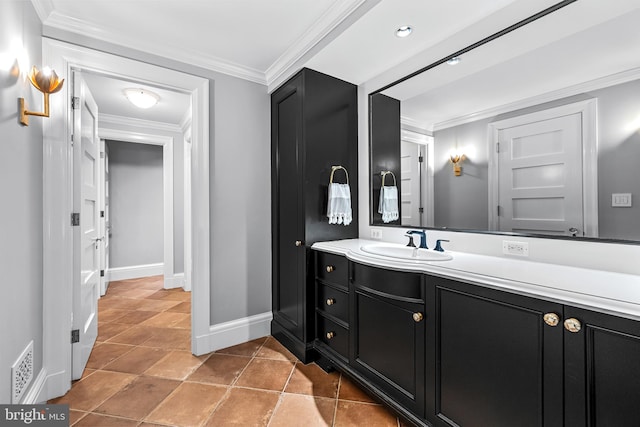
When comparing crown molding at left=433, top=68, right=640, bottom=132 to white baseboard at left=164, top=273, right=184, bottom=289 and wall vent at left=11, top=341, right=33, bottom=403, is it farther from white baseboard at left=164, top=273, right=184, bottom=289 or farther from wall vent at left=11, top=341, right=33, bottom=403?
white baseboard at left=164, top=273, right=184, bottom=289

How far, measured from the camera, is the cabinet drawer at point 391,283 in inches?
57.5

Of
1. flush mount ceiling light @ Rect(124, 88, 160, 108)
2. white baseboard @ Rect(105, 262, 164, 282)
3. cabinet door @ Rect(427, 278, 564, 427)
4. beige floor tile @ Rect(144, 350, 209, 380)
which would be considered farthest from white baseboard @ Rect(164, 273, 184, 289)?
cabinet door @ Rect(427, 278, 564, 427)

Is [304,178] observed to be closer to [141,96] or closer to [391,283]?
[391,283]

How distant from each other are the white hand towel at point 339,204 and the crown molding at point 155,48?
1.29 meters

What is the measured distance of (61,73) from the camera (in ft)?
6.22

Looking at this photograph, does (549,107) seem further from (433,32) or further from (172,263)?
A: (172,263)

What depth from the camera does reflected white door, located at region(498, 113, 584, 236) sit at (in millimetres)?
1360

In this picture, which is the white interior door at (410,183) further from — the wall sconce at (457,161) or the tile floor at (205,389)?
the tile floor at (205,389)

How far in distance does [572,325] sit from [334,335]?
4.56 feet

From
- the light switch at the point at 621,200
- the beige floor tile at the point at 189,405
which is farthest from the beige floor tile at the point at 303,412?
the light switch at the point at 621,200

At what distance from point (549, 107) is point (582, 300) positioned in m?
1.00

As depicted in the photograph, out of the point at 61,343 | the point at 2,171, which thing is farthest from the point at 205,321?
the point at 2,171

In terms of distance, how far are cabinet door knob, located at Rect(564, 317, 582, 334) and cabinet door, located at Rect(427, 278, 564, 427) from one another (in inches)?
1.0

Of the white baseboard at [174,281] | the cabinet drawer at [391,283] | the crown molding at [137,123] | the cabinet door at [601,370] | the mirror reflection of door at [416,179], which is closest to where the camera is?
the cabinet door at [601,370]
